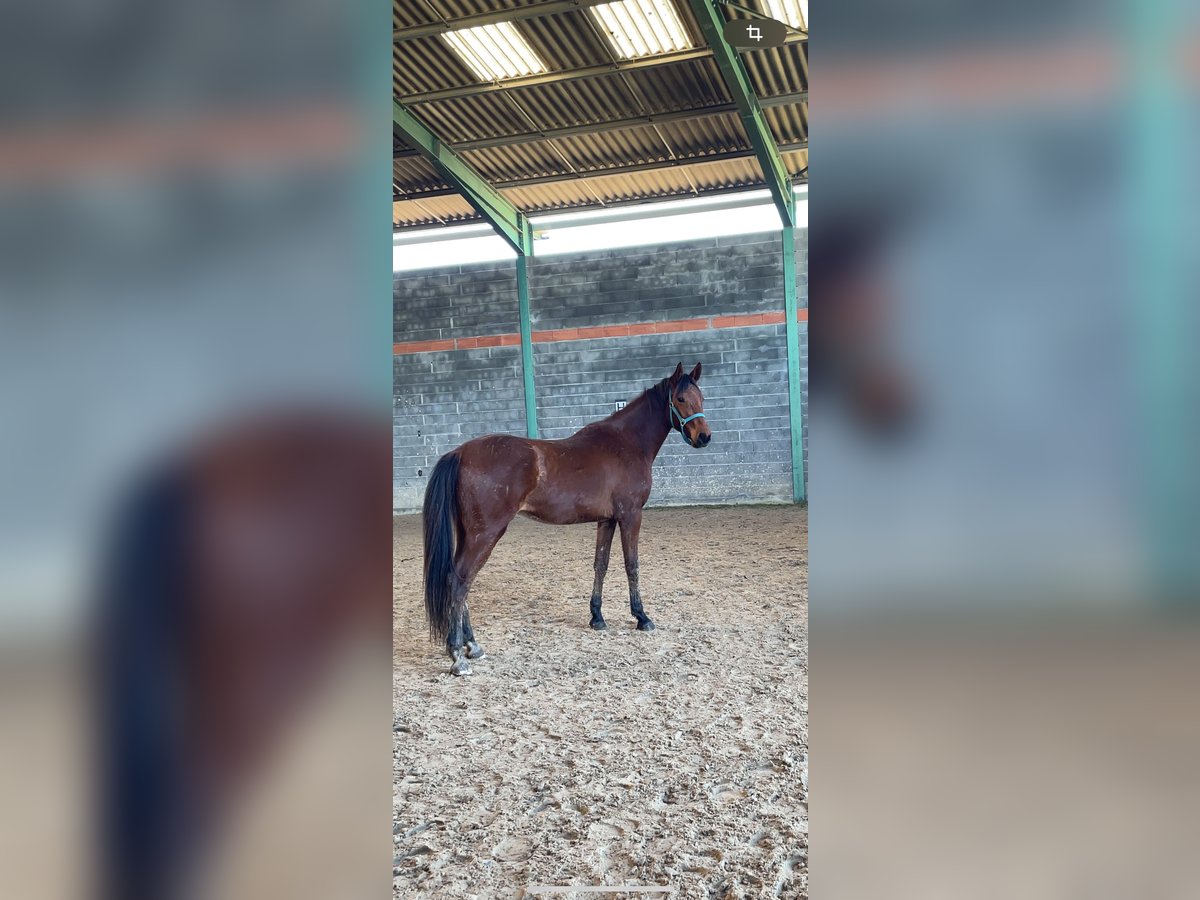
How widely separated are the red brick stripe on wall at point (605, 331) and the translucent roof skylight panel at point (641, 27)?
9.36 ft

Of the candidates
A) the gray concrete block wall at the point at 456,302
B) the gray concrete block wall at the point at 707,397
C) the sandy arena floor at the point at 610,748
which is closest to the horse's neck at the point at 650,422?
the sandy arena floor at the point at 610,748

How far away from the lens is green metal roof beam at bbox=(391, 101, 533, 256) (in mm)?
7258

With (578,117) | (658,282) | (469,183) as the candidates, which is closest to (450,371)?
(469,183)

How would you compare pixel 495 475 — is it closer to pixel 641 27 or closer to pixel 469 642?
pixel 469 642

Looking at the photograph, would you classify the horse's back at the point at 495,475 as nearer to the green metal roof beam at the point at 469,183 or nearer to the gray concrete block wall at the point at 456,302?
the green metal roof beam at the point at 469,183

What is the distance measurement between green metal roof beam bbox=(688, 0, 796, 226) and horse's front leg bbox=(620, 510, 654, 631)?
3812mm

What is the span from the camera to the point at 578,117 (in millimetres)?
7441
